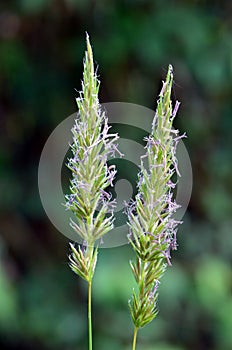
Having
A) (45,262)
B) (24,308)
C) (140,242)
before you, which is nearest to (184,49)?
(45,262)

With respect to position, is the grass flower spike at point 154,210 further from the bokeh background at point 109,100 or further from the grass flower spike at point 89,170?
the bokeh background at point 109,100

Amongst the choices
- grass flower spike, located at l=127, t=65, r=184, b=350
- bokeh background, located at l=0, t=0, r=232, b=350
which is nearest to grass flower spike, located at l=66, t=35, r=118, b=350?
grass flower spike, located at l=127, t=65, r=184, b=350

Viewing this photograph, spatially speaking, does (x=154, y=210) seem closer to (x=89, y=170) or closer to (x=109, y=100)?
(x=89, y=170)

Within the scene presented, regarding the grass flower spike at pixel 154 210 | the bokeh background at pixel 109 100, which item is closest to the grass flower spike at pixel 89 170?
the grass flower spike at pixel 154 210

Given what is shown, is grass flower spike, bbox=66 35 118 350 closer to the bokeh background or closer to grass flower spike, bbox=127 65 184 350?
grass flower spike, bbox=127 65 184 350

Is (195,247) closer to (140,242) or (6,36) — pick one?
(6,36)

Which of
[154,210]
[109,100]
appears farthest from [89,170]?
[109,100]

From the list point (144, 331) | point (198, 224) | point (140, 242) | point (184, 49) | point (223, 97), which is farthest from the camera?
point (223, 97)
